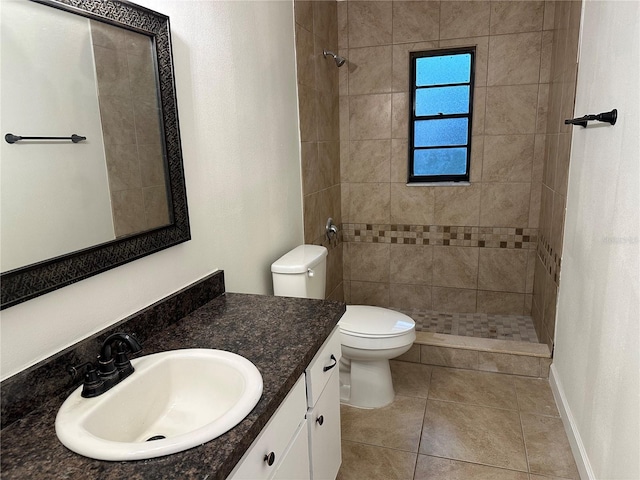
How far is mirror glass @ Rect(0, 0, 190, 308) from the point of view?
1.02 meters

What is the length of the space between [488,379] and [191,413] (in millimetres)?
1977

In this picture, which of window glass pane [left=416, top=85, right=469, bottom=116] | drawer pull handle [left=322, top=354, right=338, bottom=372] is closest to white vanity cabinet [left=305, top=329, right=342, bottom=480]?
drawer pull handle [left=322, top=354, right=338, bottom=372]

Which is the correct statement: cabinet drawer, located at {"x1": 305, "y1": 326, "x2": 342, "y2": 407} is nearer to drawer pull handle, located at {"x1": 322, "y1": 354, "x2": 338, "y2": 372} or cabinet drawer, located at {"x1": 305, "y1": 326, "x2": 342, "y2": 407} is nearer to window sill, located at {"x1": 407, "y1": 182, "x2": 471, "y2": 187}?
drawer pull handle, located at {"x1": 322, "y1": 354, "x2": 338, "y2": 372}

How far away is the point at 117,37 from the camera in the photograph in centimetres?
129

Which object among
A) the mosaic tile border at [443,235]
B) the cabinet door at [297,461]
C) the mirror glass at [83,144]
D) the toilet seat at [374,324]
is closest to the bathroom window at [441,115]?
the mosaic tile border at [443,235]

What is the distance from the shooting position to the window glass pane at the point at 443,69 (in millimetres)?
3217

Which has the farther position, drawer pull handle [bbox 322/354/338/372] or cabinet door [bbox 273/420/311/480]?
drawer pull handle [bbox 322/354/338/372]

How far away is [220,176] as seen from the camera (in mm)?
1818

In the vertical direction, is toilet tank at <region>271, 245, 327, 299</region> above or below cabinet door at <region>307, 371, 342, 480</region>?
above

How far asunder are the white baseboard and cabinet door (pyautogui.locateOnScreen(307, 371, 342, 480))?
979 millimetres

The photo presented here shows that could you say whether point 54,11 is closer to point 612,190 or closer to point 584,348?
point 612,190

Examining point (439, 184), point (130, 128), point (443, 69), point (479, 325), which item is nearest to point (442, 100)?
point (443, 69)

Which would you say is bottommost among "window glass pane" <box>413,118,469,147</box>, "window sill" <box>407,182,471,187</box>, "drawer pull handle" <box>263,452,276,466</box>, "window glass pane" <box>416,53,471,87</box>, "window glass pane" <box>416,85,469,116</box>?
"drawer pull handle" <box>263,452,276,466</box>

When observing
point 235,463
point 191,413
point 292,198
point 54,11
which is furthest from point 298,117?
point 235,463
